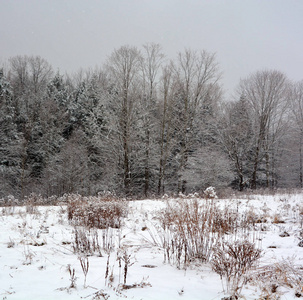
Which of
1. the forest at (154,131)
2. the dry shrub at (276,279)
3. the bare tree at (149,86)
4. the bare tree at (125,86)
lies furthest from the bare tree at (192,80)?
the dry shrub at (276,279)

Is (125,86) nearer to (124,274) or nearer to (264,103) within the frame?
(264,103)

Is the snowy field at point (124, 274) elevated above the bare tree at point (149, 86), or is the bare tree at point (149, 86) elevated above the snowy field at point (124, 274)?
Result: the bare tree at point (149, 86)

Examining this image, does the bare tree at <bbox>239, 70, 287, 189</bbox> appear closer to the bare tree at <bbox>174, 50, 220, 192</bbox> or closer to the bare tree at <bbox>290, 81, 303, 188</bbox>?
the bare tree at <bbox>290, 81, 303, 188</bbox>

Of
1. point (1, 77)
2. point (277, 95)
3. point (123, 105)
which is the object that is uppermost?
point (1, 77)

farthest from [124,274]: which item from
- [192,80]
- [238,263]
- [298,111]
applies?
[298,111]

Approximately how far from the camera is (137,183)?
23641 millimetres

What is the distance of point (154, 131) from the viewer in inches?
885

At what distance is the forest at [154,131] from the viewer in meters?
20.8

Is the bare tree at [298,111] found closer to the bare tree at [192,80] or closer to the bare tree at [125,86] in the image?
the bare tree at [192,80]

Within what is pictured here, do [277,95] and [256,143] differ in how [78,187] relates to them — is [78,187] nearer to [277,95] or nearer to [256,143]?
[256,143]

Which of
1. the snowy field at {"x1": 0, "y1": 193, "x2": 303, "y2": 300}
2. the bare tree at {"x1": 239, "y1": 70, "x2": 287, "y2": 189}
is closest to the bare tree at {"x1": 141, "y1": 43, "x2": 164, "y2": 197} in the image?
the bare tree at {"x1": 239, "y1": 70, "x2": 287, "y2": 189}

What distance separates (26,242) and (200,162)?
1900 centimetres

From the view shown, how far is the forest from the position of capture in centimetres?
2083

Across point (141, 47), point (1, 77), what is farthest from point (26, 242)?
point (1, 77)
